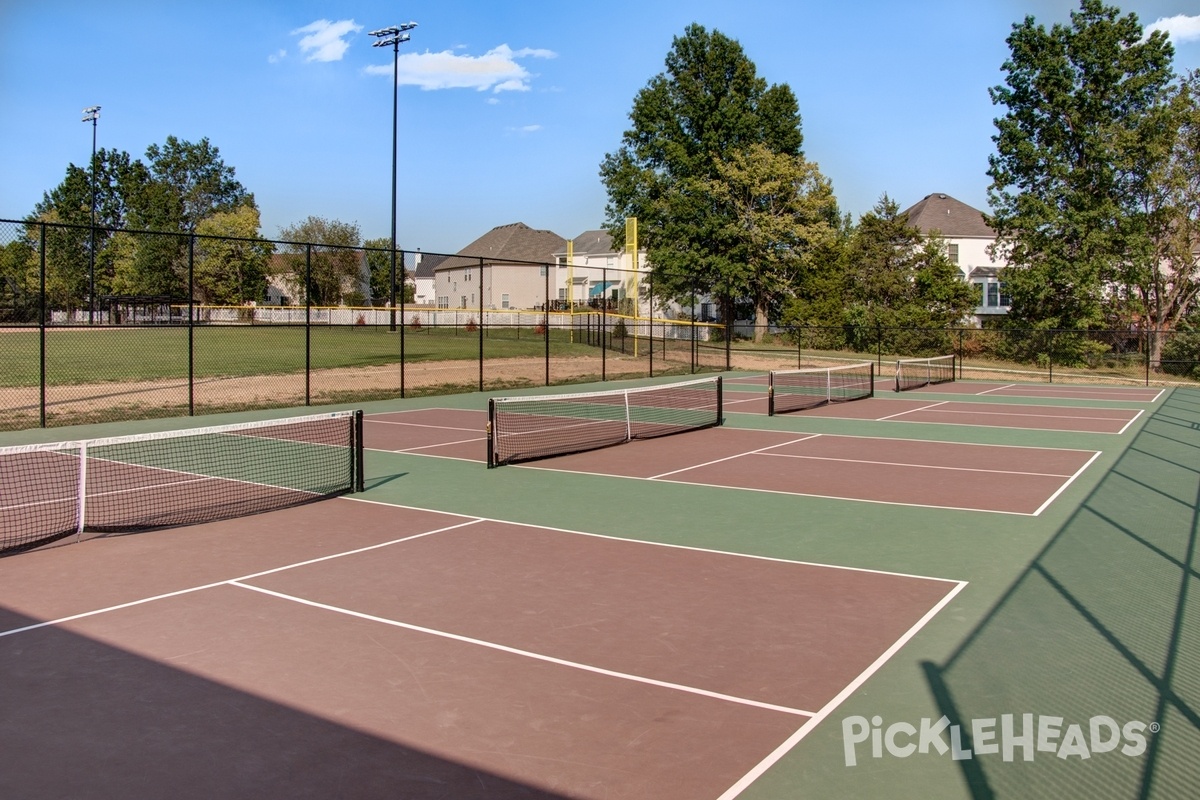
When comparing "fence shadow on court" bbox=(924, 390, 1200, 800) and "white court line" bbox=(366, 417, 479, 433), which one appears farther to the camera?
"white court line" bbox=(366, 417, 479, 433)

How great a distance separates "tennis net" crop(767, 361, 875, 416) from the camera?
23.8 metres

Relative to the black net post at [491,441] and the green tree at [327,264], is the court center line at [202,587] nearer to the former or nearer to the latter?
the black net post at [491,441]

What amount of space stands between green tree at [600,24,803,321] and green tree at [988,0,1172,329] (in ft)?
45.9

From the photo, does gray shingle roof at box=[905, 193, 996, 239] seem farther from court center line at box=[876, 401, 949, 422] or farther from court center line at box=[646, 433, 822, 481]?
court center line at box=[646, 433, 822, 481]

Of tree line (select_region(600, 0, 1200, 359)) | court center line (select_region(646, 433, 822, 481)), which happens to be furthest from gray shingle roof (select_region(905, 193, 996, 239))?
court center line (select_region(646, 433, 822, 481))

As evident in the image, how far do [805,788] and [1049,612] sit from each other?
3794 millimetres

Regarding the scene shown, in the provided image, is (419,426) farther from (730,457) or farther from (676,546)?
(676,546)

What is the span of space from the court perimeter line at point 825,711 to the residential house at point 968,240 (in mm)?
71392

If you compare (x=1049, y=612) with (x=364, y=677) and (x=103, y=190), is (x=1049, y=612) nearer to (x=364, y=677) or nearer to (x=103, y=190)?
(x=364, y=677)

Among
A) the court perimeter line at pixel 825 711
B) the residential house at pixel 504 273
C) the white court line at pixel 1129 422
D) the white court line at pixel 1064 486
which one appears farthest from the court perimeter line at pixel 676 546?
the residential house at pixel 504 273

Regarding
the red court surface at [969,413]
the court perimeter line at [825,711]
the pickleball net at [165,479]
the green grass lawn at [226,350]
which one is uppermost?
the green grass lawn at [226,350]

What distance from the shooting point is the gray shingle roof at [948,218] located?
250ft

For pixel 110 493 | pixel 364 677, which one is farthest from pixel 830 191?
pixel 364 677

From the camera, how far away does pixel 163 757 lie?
469cm
